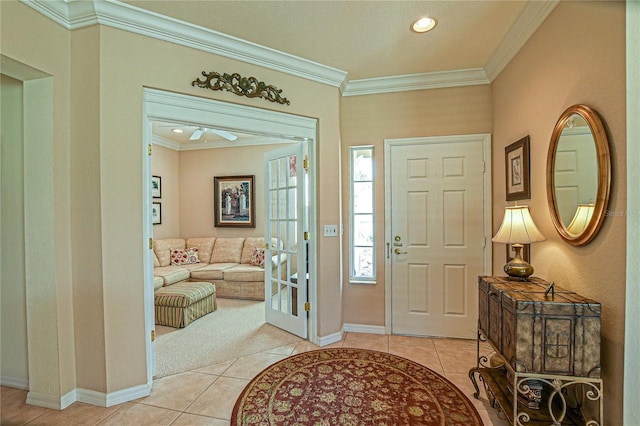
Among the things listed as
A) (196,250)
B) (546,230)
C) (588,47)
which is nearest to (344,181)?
(546,230)

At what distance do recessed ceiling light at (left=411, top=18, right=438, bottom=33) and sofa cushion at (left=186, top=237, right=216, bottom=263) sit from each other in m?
4.57

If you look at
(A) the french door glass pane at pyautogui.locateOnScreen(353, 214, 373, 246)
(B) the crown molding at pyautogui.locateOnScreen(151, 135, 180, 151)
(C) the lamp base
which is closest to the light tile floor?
(C) the lamp base

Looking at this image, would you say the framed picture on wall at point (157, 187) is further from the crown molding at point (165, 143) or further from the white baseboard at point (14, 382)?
the white baseboard at point (14, 382)

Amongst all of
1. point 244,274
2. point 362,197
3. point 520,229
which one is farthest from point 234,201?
point 520,229

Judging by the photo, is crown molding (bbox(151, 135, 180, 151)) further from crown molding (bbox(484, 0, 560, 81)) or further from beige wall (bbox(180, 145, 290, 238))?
crown molding (bbox(484, 0, 560, 81))

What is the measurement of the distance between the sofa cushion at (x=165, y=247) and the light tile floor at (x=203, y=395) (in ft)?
8.81

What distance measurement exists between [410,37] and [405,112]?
2.69ft

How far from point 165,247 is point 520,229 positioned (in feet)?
16.5

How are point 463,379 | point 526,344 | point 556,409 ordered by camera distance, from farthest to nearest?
point 463,379 → point 556,409 → point 526,344

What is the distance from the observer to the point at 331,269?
2.88 m

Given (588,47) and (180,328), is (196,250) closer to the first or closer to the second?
(180,328)

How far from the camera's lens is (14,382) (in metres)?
2.11

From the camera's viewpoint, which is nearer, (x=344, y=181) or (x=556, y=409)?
(x=556, y=409)

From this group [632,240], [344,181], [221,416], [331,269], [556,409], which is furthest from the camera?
[344,181]
